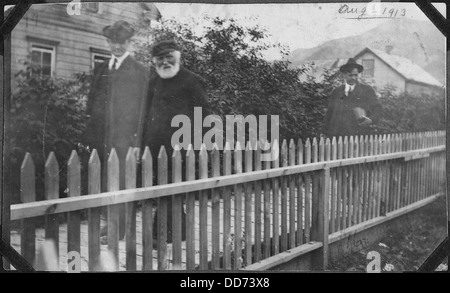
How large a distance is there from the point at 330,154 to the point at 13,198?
1.71 m

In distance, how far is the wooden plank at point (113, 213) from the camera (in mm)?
2590

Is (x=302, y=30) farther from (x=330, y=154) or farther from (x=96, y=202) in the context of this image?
(x=96, y=202)

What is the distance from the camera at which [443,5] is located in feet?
8.64

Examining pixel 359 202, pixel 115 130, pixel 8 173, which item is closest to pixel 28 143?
pixel 8 173

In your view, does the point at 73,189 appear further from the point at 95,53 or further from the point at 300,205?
the point at 300,205

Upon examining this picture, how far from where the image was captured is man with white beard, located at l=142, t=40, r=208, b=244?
263 centimetres

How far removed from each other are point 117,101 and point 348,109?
1.24 metres

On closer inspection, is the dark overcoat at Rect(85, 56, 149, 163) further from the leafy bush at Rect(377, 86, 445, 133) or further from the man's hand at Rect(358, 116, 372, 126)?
the leafy bush at Rect(377, 86, 445, 133)

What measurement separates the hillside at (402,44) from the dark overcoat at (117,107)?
2.74ft

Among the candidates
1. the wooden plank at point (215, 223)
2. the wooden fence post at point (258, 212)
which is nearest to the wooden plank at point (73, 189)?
the wooden plank at point (215, 223)

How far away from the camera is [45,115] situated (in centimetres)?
259

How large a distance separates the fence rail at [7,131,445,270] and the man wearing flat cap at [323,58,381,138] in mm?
83

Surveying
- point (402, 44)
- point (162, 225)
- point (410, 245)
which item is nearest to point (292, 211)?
point (410, 245)
